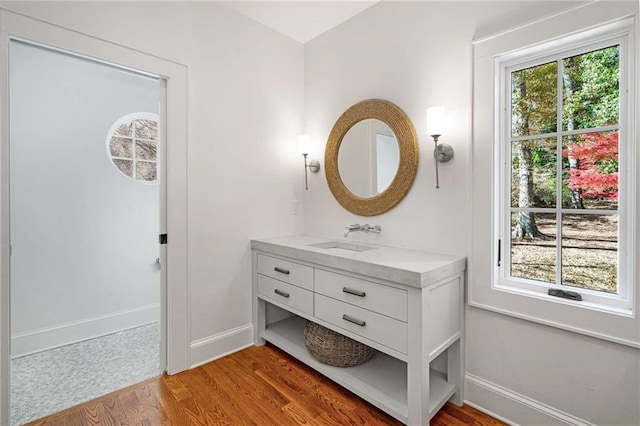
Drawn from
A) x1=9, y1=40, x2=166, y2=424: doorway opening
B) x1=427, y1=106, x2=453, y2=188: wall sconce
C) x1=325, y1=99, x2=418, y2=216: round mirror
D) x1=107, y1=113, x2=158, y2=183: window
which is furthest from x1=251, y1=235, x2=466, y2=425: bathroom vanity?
x1=107, y1=113, x2=158, y2=183: window

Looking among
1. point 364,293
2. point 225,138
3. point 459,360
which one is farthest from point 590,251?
point 225,138

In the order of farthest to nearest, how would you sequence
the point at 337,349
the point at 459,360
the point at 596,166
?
1. the point at 337,349
2. the point at 459,360
3. the point at 596,166

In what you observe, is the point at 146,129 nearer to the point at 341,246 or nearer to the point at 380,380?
the point at 341,246

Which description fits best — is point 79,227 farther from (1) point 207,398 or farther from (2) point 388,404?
(2) point 388,404

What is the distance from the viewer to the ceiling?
2.36 metres

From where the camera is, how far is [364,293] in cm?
177

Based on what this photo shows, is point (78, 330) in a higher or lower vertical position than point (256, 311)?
lower

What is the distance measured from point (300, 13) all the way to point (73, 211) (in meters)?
2.57

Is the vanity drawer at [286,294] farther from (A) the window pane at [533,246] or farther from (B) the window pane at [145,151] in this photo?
(B) the window pane at [145,151]

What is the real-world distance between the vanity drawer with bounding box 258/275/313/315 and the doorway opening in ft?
2.51

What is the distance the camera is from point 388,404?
5.60 feet

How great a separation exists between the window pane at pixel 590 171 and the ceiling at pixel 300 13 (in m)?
1.70

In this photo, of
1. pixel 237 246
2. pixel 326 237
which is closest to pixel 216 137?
pixel 237 246

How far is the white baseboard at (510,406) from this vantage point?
1.57 metres
